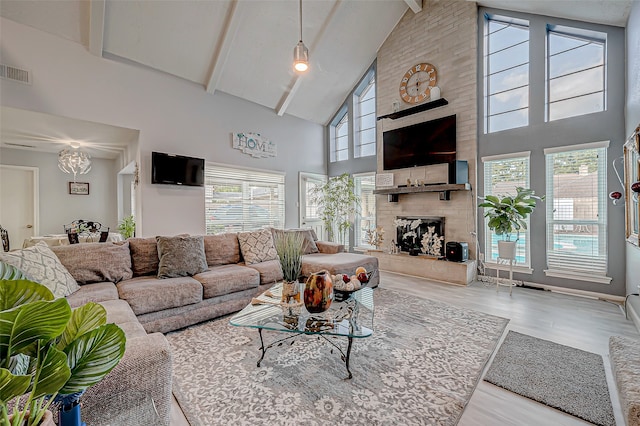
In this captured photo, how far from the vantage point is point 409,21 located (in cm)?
534

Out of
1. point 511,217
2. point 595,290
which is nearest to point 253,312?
point 511,217

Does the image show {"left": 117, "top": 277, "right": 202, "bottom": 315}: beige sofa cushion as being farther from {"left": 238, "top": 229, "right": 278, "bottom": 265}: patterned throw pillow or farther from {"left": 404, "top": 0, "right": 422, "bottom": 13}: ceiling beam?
{"left": 404, "top": 0, "right": 422, "bottom": 13}: ceiling beam

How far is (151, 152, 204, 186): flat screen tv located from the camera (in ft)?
14.0

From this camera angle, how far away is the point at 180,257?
3.03m

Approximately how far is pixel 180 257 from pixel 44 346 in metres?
2.67

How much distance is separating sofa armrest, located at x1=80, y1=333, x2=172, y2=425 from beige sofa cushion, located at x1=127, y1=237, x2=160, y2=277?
1955 mm

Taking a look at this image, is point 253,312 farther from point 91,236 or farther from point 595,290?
point 595,290

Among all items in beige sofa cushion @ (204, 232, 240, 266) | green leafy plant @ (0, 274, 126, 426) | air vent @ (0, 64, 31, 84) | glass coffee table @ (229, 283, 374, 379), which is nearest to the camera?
green leafy plant @ (0, 274, 126, 426)

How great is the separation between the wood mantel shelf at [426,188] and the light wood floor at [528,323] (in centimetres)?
152

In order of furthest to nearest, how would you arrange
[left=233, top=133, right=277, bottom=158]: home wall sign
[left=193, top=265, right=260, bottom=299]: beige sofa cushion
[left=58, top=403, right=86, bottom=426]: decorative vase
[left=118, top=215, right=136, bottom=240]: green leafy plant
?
1. [left=233, top=133, right=277, bottom=158]: home wall sign
2. [left=118, top=215, right=136, bottom=240]: green leafy plant
3. [left=193, top=265, right=260, bottom=299]: beige sofa cushion
4. [left=58, top=403, right=86, bottom=426]: decorative vase

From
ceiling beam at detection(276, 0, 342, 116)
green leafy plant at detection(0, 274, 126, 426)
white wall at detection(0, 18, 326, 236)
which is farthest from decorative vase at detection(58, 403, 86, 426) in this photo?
ceiling beam at detection(276, 0, 342, 116)

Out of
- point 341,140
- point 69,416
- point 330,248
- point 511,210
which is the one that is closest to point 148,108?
point 330,248

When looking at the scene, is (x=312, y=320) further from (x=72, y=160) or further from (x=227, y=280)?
(x=72, y=160)

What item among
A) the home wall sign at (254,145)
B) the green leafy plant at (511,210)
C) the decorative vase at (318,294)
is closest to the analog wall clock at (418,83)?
the green leafy plant at (511,210)
